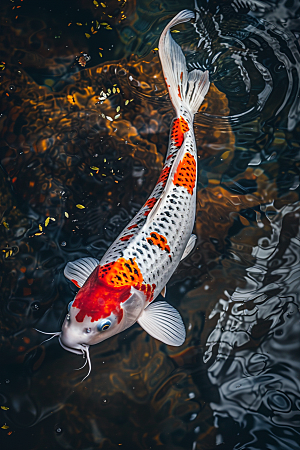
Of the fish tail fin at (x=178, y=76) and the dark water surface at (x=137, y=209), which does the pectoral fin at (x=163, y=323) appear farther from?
the fish tail fin at (x=178, y=76)

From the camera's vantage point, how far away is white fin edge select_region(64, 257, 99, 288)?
109 inches

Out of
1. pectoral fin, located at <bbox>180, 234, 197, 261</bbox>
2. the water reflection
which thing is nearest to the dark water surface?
the water reflection

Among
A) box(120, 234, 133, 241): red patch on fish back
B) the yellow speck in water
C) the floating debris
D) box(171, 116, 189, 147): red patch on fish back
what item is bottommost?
box(120, 234, 133, 241): red patch on fish back

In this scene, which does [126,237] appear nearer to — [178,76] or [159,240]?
[159,240]

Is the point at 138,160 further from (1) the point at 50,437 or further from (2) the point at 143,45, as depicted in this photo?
(1) the point at 50,437

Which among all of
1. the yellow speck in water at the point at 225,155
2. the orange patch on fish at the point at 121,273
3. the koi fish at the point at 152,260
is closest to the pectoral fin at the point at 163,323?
the koi fish at the point at 152,260

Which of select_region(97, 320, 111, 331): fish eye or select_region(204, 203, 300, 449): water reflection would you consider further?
select_region(204, 203, 300, 449): water reflection

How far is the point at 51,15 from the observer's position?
11.7 feet

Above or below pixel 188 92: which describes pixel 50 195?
below

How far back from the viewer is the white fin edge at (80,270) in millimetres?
2770

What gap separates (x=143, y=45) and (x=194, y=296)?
2.47 meters

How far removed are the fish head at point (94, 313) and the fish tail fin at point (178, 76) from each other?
1.50 meters

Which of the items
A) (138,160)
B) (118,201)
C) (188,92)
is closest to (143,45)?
(188,92)

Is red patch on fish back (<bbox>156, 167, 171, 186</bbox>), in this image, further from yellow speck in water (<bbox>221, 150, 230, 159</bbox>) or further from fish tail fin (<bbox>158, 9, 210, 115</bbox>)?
yellow speck in water (<bbox>221, 150, 230, 159</bbox>)
